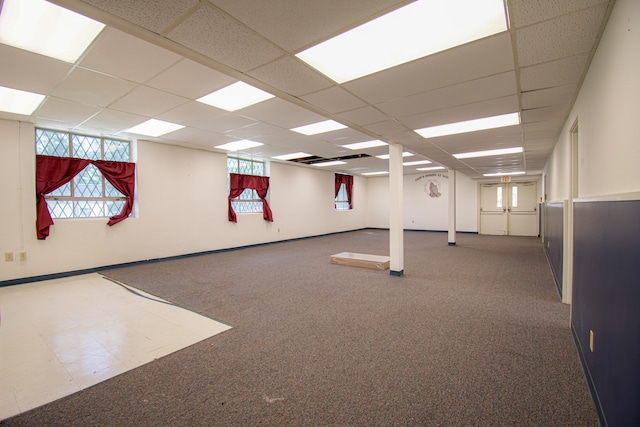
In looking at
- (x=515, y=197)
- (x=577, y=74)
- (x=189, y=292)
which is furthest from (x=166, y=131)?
(x=515, y=197)

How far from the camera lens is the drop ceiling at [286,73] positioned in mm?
1736

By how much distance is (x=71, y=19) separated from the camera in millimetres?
2086

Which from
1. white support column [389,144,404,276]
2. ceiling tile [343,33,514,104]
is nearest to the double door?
white support column [389,144,404,276]

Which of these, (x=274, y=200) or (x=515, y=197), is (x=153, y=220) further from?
(x=515, y=197)

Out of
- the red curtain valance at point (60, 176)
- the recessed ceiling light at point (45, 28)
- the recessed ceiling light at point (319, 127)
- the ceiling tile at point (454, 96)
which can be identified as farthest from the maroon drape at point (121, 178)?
Result: the ceiling tile at point (454, 96)

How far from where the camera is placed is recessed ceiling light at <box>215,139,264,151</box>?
6.01 metres

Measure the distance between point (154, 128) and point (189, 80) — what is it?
254 centimetres

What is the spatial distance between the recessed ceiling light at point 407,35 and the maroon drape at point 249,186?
5.70 meters

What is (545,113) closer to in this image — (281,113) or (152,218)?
(281,113)

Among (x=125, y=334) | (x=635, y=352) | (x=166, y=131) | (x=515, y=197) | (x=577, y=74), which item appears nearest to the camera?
(x=635, y=352)

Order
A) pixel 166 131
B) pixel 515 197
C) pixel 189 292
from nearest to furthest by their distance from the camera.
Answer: pixel 189 292
pixel 166 131
pixel 515 197

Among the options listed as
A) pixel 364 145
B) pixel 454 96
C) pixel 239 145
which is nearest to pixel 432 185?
pixel 364 145

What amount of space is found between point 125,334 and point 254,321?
1.22m

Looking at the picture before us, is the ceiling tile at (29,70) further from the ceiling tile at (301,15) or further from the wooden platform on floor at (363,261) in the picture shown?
the wooden platform on floor at (363,261)
